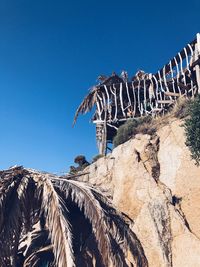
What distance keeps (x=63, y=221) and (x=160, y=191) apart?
17.5 ft

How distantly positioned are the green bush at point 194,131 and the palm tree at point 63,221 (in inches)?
156

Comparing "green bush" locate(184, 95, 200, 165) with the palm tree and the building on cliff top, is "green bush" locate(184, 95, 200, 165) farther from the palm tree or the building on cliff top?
the building on cliff top

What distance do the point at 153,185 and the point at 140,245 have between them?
2820 mm

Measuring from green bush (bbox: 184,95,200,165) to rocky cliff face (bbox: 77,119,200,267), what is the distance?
1.37 ft

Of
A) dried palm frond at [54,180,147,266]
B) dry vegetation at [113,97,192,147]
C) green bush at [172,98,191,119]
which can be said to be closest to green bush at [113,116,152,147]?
dry vegetation at [113,97,192,147]

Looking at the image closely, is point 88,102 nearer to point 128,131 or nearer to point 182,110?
point 128,131

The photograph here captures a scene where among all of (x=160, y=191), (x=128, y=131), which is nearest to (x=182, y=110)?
(x=128, y=131)

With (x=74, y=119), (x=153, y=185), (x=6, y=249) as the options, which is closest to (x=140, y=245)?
(x=153, y=185)

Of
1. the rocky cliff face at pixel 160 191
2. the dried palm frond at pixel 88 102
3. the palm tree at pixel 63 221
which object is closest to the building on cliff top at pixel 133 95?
the dried palm frond at pixel 88 102

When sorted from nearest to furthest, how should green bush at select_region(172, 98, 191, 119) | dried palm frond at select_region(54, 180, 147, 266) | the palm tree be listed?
the palm tree → dried palm frond at select_region(54, 180, 147, 266) → green bush at select_region(172, 98, 191, 119)

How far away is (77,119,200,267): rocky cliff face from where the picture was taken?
12.4m

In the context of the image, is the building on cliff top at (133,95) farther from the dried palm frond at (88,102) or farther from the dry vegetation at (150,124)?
the dry vegetation at (150,124)

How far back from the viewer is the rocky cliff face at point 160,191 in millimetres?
12445

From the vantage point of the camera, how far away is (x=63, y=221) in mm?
10000
